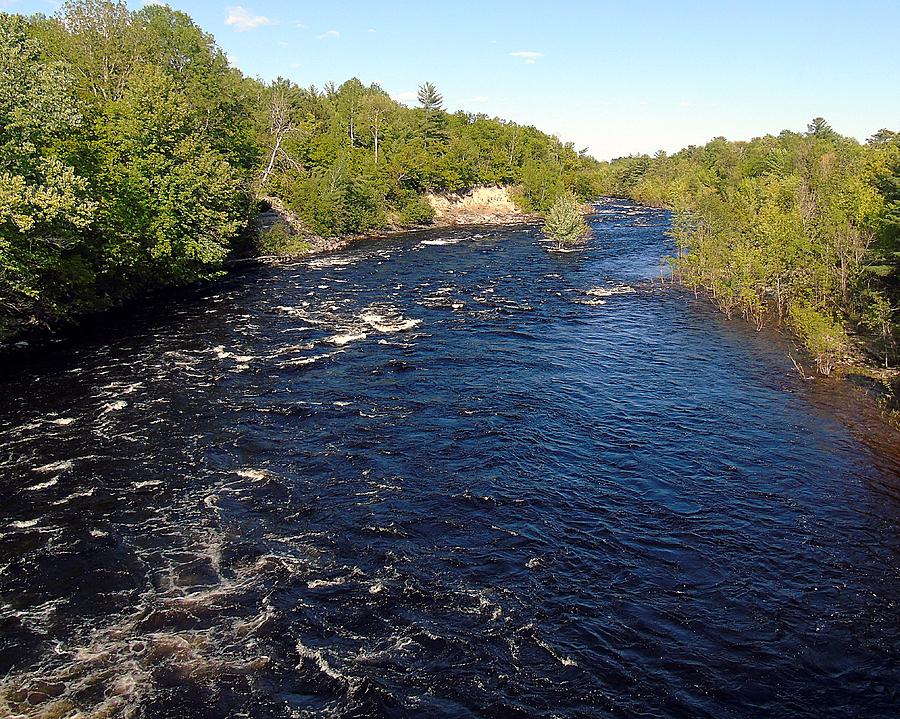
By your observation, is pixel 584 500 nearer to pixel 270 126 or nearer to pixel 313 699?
pixel 313 699

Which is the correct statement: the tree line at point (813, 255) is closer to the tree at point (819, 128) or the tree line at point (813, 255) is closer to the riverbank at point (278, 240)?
the riverbank at point (278, 240)

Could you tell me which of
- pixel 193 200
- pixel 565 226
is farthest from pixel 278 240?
pixel 565 226

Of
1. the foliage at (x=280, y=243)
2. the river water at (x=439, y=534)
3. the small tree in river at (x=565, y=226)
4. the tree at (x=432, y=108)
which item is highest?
the tree at (x=432, y=108)

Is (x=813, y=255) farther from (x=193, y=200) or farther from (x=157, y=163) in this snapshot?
(x=157, y=163)

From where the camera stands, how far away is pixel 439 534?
17453 millimetres

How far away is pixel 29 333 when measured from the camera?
3262 centimetres

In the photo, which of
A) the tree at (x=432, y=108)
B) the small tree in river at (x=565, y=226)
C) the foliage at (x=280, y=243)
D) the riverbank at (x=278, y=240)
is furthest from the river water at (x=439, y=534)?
the tree at (x=432, y=108)

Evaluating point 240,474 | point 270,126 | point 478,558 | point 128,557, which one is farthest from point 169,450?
point 270,126

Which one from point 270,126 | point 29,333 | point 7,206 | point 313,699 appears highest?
point 270,126

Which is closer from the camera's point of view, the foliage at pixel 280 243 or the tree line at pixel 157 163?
the tree line at pixel 157 163

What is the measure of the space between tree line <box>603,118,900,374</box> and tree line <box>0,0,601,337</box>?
3822cm

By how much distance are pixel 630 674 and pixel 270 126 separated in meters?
85.8

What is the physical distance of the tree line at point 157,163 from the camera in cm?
2759

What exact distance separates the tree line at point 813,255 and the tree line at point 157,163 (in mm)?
38224
